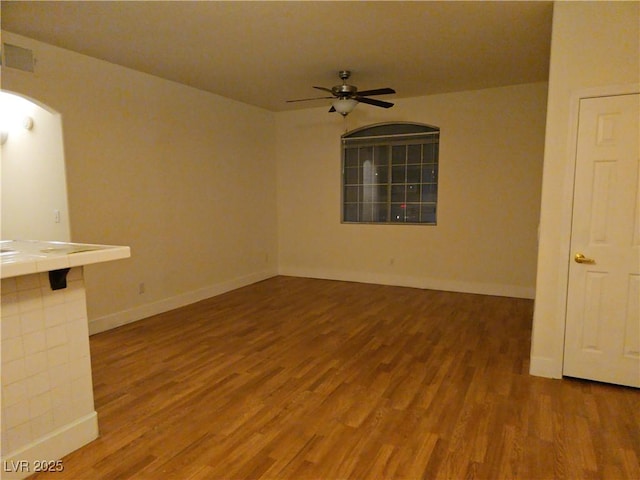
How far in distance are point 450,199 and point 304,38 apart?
10.5 feet

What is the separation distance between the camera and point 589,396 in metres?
2.83

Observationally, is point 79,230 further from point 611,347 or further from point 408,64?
point 611,347

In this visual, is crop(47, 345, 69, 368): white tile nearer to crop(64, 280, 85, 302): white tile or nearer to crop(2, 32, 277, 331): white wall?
crop(64, 280, 85, 302): white tile

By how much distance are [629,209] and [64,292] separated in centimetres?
362

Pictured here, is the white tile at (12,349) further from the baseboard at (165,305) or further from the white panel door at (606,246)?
the white panel door at (606,246)

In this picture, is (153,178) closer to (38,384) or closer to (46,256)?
(46,256)

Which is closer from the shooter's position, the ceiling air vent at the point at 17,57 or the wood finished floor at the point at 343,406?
the wood finished floor at the point at 343,406

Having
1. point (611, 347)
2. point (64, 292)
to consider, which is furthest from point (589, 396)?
point (64, 292)

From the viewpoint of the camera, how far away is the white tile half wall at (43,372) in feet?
6.34

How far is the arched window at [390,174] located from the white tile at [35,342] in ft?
16.3

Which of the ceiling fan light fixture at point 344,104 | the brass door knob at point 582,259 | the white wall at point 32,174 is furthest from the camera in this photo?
the ceiling fan light fixture at point 344,104

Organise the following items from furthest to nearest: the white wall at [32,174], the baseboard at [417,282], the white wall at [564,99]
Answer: the baseboard at [417,282] → the white wall at [32,174] → the white wall at [564,99]

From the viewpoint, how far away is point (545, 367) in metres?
3.12

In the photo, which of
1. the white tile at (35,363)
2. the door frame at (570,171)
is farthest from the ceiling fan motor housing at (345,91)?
the white tile at (35,363)
